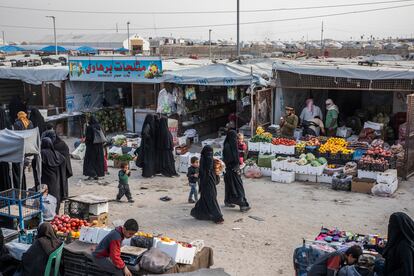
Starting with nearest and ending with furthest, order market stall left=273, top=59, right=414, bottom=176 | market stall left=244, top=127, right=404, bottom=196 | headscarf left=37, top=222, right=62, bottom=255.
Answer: headscarf left=37, top=222, right=62, bottom=255, market stall left=244, top=127, right=404, bottom=196, market stall left=273, top=59, right=414, bottom=176

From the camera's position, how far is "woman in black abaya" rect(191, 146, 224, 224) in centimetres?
900

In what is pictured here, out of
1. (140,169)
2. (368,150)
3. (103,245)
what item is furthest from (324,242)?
(140,169)

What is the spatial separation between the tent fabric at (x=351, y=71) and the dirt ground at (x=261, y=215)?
3.03m

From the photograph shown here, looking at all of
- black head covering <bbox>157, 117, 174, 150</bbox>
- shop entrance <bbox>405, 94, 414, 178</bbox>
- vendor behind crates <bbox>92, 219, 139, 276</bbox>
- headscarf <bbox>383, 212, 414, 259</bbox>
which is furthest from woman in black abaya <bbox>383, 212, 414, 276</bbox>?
black head covering <bbox>157, 117, 174, 150</bbox>

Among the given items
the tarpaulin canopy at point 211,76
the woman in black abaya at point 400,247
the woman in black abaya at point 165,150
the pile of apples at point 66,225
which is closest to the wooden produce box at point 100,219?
the pile of apples at point 66,225

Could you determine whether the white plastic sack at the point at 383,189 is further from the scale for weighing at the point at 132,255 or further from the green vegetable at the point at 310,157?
the scale for weighing at the point at 132,255

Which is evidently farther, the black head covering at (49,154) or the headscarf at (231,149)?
the black head covering at (49,154)

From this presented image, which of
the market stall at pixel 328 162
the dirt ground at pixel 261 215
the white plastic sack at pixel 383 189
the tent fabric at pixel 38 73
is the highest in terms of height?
the tent fabric at pixel 38 73

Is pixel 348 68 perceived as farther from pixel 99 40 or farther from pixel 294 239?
pixel 99 40

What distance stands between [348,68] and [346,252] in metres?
9.40

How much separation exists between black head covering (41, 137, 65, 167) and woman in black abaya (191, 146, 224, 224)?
2.75 m

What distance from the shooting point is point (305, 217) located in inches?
375

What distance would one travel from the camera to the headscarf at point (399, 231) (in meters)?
5.00

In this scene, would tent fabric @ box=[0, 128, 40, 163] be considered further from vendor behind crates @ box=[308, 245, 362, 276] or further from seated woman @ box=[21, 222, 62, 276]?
vendor behind crates @ box=[308, 245, 362, 276]
